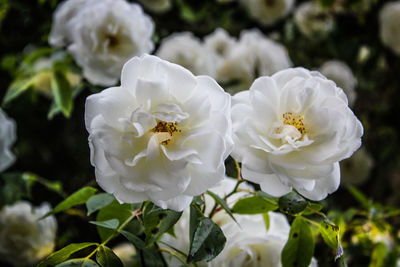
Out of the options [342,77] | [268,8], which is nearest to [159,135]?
[342,77]

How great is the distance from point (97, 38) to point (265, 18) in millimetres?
666

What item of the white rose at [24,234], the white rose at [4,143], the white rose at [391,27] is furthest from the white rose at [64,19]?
the white rose at [391,27]

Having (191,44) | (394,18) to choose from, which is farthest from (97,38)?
(394,18)

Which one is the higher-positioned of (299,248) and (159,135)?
(159,135)

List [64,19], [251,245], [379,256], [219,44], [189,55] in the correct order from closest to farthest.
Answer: [251,245], [379,256], [64,19], [189,55], [219,44]

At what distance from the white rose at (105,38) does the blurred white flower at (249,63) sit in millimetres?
243

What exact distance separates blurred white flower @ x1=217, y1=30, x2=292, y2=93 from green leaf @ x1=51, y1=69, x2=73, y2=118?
0.95ft

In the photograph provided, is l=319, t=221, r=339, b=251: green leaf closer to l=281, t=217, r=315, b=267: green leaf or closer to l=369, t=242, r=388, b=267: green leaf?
l=281, t=217, r=315, b=267: green leaf

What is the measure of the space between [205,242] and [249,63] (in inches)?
20.6

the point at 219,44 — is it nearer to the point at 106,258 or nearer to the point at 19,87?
the point at 19,87

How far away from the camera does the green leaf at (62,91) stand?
606 millimetres

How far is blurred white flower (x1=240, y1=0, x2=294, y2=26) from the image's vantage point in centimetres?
113

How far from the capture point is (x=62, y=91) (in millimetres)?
630

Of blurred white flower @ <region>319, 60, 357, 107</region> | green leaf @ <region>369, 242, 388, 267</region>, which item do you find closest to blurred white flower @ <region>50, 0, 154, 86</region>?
green leaf @ <region>369, 242, 388, 267</region>
